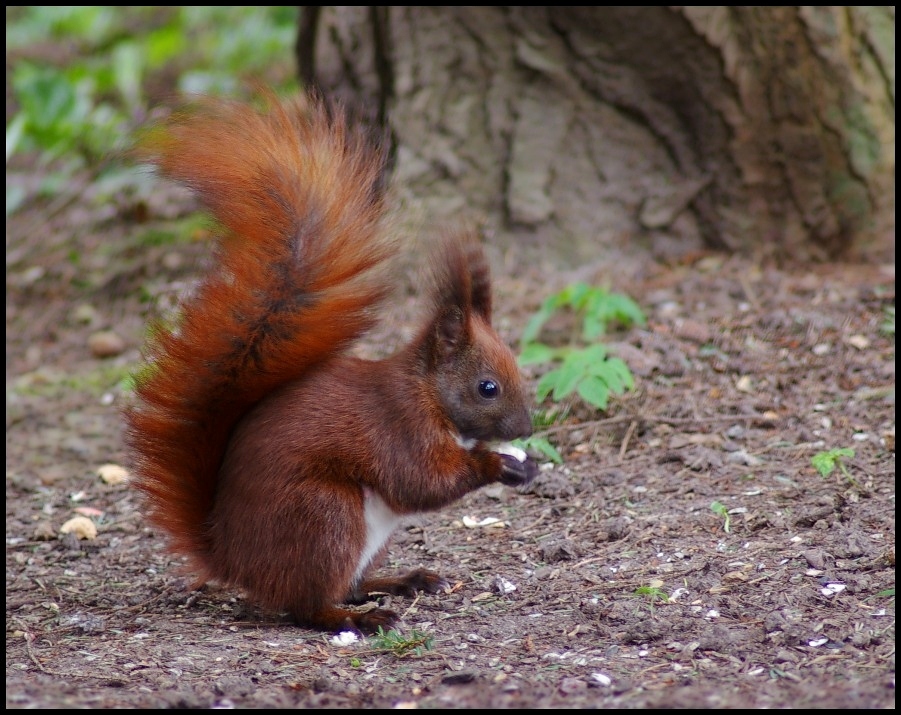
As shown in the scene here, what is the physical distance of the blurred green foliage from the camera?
6.76 m

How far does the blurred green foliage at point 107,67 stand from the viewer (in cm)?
676

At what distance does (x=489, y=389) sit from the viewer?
2957 millimetres

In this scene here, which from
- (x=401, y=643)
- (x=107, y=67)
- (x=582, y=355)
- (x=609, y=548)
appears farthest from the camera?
(x=107, y=67)

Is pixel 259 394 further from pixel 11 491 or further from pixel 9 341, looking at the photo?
pixel 9 341

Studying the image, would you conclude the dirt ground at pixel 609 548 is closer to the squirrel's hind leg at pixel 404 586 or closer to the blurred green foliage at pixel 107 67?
the squirrel's hind leg at pixel 404 586

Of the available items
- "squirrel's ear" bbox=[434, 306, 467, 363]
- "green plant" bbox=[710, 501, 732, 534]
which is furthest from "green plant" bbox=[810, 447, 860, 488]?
"squirrel's ear" bbox=[434, 306, 467, 363]

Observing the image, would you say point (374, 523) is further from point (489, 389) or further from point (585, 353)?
point (585, 353)

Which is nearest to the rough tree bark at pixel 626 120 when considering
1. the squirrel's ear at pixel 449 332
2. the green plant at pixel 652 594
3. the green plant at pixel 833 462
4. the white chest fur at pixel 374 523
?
the green plant at pixel 833 462

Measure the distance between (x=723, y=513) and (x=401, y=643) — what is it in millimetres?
1125

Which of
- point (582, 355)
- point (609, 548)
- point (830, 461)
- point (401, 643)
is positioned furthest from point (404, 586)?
point (830, 461)

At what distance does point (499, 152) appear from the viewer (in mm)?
5098

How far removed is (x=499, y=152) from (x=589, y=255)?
638 mm

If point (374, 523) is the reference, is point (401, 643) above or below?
below

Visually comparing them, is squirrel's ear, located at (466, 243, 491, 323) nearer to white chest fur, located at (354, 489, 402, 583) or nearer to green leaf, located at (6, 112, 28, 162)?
white chest fur, located at (354, 489, 402, 583)
